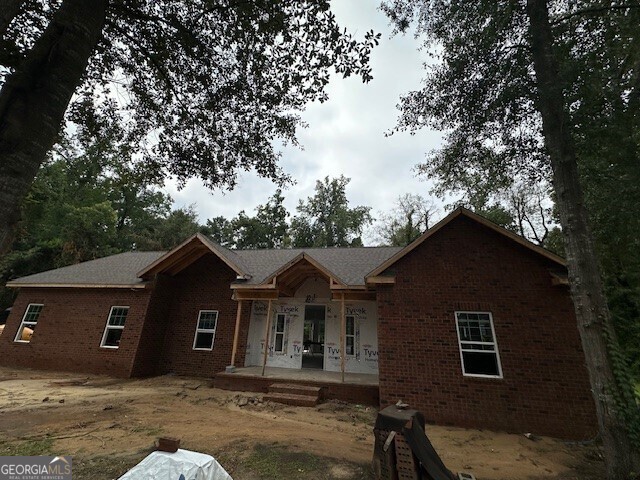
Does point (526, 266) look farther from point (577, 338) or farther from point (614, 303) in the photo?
point (614, 303)

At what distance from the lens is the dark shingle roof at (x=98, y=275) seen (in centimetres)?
1197

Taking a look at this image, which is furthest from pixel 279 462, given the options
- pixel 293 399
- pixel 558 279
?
pixel 558 279

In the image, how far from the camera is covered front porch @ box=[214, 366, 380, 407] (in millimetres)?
8453

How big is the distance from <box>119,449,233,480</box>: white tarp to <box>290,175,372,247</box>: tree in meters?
35.0

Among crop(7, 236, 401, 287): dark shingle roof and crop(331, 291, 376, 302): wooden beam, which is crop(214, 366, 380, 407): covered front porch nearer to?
crop(331, 291, 376, 302): wooden beam

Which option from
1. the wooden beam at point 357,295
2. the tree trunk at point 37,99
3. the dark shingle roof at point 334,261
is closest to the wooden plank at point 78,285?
the dark shingle roof at point 334,261

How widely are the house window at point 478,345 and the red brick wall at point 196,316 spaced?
8.18 m

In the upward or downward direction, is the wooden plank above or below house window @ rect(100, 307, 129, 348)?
above

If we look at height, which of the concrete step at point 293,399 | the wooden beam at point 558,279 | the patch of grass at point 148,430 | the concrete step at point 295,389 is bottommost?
the patch of grass at point 148,430

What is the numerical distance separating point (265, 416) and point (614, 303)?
18.3 m

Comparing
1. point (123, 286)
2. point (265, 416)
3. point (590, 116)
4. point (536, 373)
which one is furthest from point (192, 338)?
point (590, 116)

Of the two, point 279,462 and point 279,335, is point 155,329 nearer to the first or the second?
point 279,335

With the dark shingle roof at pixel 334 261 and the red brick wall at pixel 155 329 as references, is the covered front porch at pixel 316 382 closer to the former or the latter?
the dark shingle roof at pixel 334 261

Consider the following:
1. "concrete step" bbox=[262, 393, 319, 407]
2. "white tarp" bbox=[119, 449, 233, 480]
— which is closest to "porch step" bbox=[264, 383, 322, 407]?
"concrete step" bbox=[262, 393, 319, 407]
